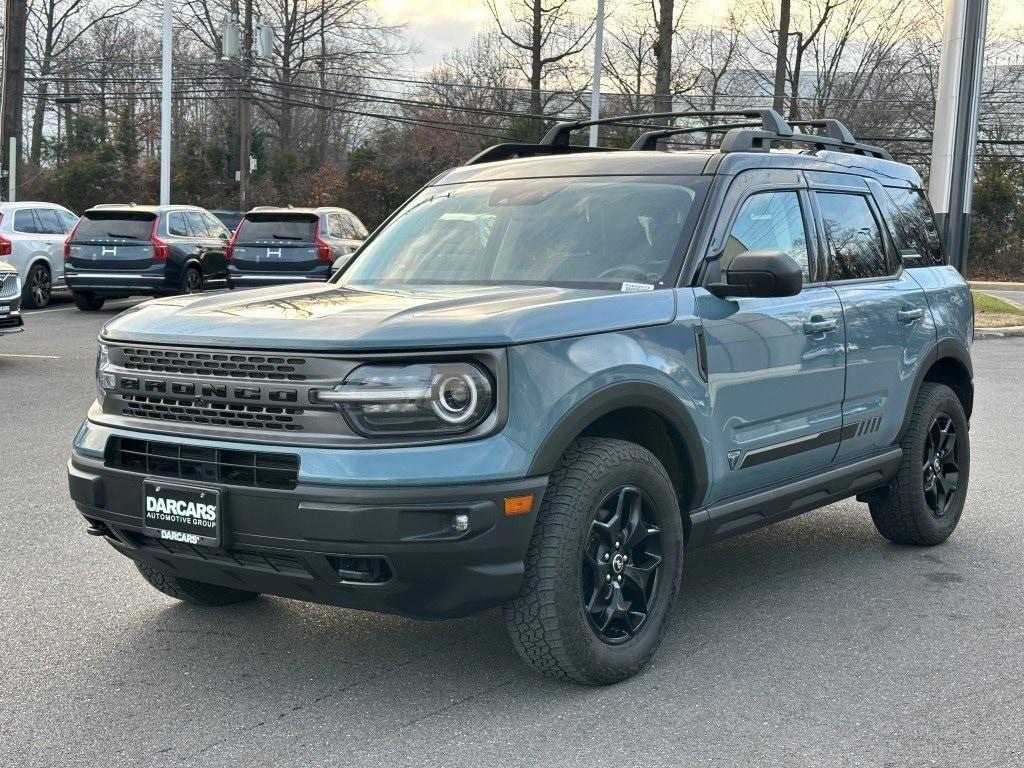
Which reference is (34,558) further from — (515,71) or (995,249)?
(515,71)

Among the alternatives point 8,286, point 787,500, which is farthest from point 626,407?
point 8,286

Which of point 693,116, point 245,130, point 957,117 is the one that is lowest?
point 693,116

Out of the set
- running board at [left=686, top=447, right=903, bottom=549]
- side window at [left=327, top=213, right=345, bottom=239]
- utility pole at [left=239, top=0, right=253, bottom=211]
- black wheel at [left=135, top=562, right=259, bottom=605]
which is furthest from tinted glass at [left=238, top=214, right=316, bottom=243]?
utility pole at [left=239, top=0, right=253, bottom=211]

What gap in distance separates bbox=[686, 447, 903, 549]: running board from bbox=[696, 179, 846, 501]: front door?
0.05m

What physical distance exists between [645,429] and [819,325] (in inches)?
43.3

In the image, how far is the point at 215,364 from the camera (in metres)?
3.93

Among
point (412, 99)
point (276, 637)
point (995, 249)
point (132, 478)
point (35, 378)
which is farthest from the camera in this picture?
point (412, 99)

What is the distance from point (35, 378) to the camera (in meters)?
12.3

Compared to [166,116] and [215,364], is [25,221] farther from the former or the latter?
[215,364]

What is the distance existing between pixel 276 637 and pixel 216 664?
0.34 m

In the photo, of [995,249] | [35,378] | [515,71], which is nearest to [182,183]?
[515,71]

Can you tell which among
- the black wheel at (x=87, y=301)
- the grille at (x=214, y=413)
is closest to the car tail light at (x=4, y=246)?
the black wheel at (x=87, y=301)

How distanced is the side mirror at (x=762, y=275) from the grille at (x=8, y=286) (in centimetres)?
1024

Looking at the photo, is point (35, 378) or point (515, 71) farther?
point (515, 71)
